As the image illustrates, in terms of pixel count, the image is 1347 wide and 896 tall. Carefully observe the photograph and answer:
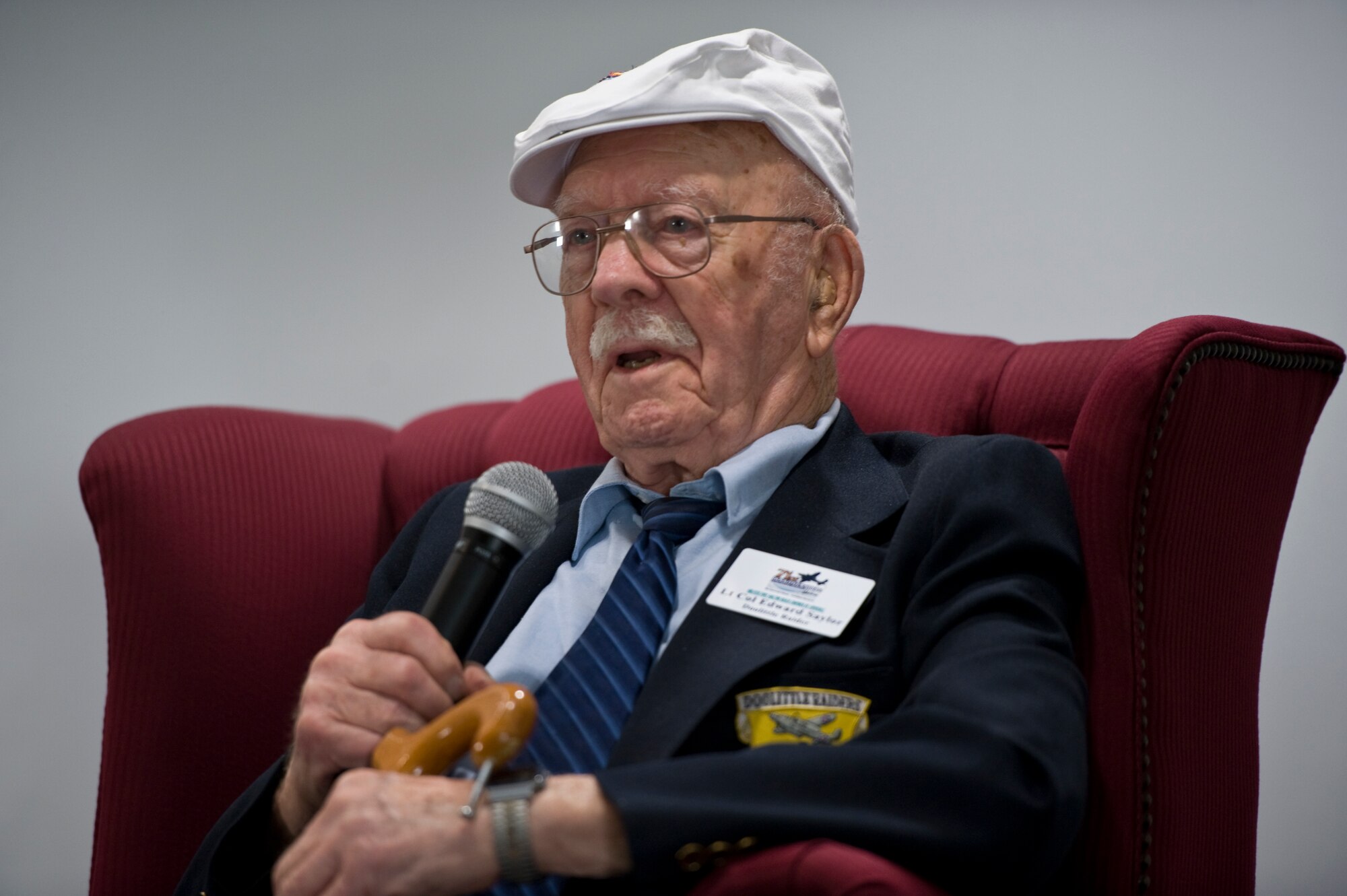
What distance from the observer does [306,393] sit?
2879mm

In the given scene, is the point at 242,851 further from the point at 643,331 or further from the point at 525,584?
the point at 643,331

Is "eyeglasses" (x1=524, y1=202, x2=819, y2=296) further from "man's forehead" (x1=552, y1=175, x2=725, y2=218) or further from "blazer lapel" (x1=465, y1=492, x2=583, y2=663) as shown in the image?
"blazer lapel" (x1=465, y1=492, x2=583, y2=663)

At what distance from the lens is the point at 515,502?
3.91ft

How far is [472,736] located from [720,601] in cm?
43

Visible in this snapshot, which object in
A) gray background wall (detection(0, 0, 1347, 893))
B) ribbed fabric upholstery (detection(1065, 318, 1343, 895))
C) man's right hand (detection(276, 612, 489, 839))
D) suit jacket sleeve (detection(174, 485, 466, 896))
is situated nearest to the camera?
man's right hand (detection(276, 612, 489, 839))

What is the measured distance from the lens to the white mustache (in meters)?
1.63

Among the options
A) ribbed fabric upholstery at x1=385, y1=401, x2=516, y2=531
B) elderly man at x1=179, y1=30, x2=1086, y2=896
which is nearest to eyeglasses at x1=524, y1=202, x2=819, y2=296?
elderly man at x1=179, y1=30, x2=1086, y2=896

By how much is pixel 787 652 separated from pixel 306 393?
1.98 meters

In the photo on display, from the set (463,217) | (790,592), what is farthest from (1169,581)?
(463,217)

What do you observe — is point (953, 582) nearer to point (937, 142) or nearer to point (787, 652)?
point (787, 652)

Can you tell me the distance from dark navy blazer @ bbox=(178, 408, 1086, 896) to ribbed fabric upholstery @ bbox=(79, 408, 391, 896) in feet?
0.74

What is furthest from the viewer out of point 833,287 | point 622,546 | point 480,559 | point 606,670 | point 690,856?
point 833,287

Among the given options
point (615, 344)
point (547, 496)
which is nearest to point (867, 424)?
point (615, 344)

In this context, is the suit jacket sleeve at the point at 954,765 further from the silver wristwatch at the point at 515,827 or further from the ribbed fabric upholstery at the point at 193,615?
the ribbed fabric upholstery at the point at 193,615
